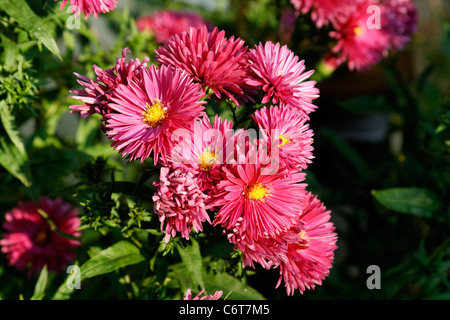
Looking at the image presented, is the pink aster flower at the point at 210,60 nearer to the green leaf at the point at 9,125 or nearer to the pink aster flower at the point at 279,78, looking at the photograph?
the pink aster flower at the point at 279,78

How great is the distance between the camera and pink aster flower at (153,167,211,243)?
50 centimetres

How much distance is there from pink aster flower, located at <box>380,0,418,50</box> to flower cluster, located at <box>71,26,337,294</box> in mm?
631

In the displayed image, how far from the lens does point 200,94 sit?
54cm

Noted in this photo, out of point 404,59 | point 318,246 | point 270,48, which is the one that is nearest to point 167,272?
point 318,246

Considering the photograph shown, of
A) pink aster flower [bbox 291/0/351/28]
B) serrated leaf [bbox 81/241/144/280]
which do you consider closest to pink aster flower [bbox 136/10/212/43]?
pink aster flower [bbox 291/0/351/28]

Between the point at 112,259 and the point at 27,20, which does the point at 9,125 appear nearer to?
the point at 27,20

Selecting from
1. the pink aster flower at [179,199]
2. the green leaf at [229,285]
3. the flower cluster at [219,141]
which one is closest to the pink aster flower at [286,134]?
the flower cluster at [219,141]

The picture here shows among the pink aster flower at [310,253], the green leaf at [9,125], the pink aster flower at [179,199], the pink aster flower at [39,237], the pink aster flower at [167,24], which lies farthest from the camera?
the pink aster flower at [167,24]

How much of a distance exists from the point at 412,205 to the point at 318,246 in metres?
0.41

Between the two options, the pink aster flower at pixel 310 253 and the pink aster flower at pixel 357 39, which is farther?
the pink aster flower at pixel 357 39

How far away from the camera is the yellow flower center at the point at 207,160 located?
0.55m

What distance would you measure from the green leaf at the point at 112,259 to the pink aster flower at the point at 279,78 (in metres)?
0.34

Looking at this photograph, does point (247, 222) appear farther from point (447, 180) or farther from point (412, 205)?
point (447, 180)

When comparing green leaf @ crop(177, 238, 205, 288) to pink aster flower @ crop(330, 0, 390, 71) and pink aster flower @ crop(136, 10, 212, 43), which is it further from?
pink aster flower @ crop(136, 10, 212, 43)
